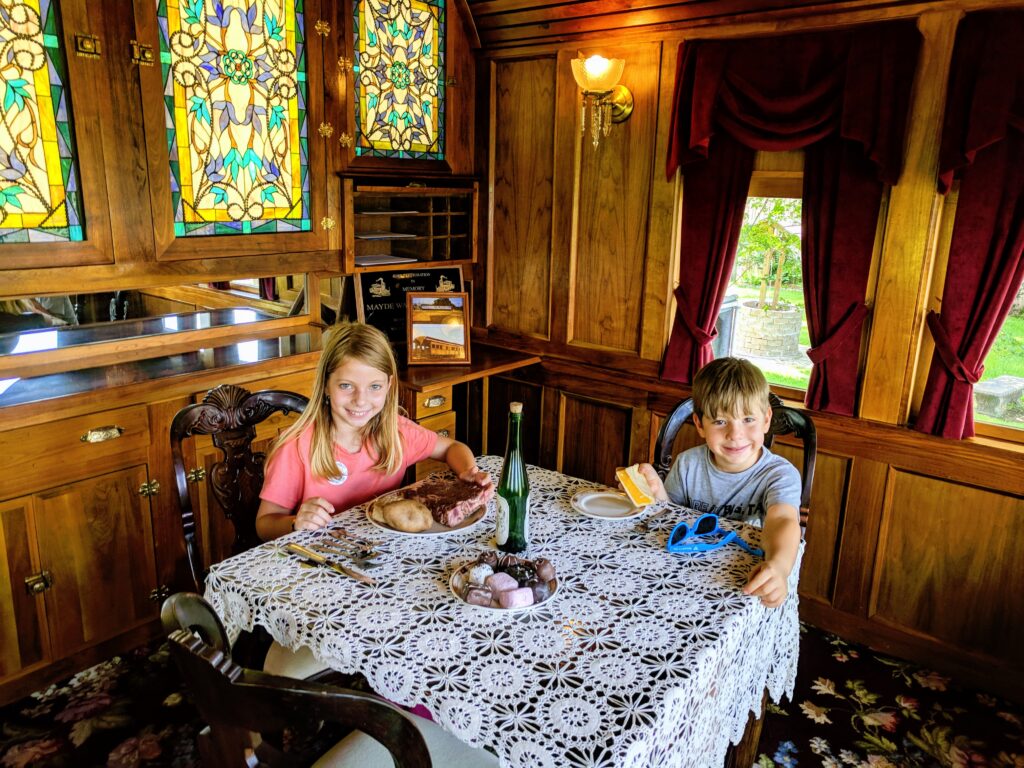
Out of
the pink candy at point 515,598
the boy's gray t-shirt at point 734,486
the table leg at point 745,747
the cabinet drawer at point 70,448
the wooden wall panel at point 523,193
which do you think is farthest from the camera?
the wooden wall panel at point 523,193

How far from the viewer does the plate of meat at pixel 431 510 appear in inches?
65.5

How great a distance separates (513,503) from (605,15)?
88.1 inches

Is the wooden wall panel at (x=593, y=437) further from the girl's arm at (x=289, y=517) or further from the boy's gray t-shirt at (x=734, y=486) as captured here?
the girl's arm at (x=289, y=517)

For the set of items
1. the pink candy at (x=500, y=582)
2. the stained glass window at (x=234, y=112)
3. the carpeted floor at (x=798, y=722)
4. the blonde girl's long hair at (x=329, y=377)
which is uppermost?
the stained glass window at (x=234, y=112)

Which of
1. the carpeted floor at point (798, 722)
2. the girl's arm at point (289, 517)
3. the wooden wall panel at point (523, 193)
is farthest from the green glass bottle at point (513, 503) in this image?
the wooden wall panel at point (523, 193)

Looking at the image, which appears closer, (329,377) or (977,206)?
(329,377)

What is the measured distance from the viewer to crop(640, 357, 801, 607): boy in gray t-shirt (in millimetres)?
1789

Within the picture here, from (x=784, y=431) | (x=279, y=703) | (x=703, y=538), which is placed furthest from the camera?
(x=784, y=431)

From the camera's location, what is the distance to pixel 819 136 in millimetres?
2504

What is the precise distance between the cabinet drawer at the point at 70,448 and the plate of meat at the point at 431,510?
1.03 metres

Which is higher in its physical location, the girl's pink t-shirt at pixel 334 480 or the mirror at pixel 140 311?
the mirror at pixel 140 311

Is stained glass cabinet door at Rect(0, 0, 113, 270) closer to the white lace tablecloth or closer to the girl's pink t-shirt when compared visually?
the girl's pink t-shirt

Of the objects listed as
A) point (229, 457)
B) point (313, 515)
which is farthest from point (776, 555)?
point (229, 457)

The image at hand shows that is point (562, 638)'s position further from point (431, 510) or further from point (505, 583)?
point (431, 510)
